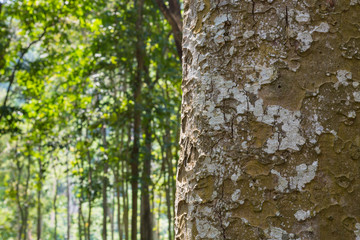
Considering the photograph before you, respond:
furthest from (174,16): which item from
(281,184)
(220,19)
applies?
(281,184)

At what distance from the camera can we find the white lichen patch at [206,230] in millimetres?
833

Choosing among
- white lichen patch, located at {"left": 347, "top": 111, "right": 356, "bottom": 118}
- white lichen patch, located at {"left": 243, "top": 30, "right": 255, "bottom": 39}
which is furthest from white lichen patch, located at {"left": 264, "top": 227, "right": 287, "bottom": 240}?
white lichen patch, located at {"left": 243, "top": 30, "right": 255, "bottom": 39}

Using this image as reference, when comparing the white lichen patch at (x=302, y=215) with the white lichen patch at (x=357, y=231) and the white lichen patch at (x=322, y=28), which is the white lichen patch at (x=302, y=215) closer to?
the white lichen patch at (x=357, y=231)

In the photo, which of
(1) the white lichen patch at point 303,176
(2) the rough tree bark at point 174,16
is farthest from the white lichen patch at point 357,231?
(2) the rough tree bark at point 174,16

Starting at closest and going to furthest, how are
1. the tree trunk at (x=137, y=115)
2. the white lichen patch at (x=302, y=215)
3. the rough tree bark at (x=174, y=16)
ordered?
the white lichen patch at (x=302, y=215) < the rough tree bark at (x=174, y=16) < the tree trunk at (x=137, y=115)

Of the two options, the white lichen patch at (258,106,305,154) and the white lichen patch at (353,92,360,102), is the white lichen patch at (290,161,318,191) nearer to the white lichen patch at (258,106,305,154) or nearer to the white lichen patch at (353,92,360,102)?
the white lichen patch at (258,106,305,154)

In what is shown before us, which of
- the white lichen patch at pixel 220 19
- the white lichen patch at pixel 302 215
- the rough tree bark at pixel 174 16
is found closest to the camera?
the white lichen patch at pixel 302 215

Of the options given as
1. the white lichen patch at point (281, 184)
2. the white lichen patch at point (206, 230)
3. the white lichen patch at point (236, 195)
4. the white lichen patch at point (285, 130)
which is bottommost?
the white lichen patch at point (206, 230)

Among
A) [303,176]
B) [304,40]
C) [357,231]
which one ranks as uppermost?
[304,40]

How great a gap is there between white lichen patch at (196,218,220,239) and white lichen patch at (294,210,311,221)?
158 millimetres

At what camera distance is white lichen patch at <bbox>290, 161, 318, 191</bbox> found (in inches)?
30.8

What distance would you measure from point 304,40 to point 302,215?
342 millimetres

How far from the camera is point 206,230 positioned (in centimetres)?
85

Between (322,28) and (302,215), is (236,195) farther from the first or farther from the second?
(322,28)
